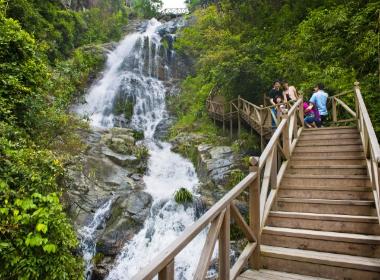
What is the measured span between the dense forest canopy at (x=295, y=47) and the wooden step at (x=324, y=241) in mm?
6100

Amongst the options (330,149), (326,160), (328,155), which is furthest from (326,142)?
(326,160)

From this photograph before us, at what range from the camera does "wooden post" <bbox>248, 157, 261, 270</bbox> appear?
13.2 ft

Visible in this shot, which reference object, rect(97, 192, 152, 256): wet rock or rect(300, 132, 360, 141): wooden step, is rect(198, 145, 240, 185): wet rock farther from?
rect(300, 132, 360, 141): wooden step

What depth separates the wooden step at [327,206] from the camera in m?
4.55

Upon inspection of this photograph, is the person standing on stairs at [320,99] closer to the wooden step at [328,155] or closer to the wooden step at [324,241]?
the wooden step at [328,155]

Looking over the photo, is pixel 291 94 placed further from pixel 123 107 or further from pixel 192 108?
pixel 123 107

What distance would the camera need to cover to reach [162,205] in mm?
11133

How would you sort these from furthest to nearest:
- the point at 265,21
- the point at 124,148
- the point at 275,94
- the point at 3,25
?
the point at 265,21 → the point at 124,148 → the point at 275,94 → the point at 3,25

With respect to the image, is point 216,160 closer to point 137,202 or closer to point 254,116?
point 254,116

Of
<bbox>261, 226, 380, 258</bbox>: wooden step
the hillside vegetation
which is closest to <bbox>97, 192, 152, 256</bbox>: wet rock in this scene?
the hillside vegetation

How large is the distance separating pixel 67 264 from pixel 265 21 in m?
17.0

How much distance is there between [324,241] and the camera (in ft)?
13.3

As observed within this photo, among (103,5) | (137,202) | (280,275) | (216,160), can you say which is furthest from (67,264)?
(103,5)

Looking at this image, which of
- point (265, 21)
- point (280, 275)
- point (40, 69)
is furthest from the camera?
point (265, 21)
